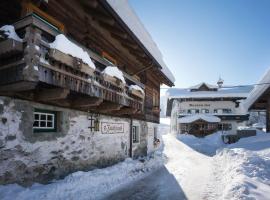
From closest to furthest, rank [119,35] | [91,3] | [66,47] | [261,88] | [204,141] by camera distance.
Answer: [66,47] → [91,3] → [119,35] → [261,88] → [204,141]

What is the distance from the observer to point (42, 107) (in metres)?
6.79

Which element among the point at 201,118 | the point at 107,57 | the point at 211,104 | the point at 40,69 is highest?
the point at 107,57

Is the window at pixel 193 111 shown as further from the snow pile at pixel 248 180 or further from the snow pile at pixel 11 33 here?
the snow pile at pixel 11 33

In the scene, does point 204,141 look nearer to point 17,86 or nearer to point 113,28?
point 113,28

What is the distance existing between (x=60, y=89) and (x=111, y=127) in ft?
15.9

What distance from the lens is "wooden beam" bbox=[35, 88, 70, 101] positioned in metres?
6.03

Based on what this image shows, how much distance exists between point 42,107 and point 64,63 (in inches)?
70.3

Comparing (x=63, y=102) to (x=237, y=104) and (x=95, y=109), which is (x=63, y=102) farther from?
(x=237, y=104)

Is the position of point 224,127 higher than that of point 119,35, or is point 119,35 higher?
point 119,35

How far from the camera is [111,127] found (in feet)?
34.7

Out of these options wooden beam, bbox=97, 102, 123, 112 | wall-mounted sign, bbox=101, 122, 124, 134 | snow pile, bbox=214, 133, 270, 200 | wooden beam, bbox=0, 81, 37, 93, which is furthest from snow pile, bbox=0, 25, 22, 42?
snow pile, bbox=214, 133, 270, 200

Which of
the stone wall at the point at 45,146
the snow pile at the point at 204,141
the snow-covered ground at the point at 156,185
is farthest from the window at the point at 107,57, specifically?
the snow pile at the point at 204,141

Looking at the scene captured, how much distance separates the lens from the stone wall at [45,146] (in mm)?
5703

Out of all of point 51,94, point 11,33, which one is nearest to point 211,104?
point 51,94
